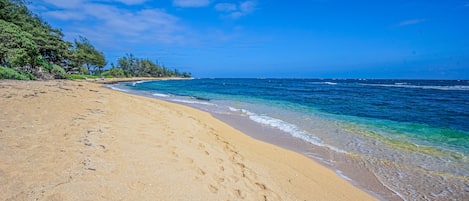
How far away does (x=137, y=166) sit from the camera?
371 centimetres

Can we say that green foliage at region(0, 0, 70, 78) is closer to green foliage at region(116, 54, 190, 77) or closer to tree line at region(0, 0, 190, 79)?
tree line at region(0, 0, 190, 79)

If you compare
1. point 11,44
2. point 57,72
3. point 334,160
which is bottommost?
point 334,160

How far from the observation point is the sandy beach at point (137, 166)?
9.50 ft

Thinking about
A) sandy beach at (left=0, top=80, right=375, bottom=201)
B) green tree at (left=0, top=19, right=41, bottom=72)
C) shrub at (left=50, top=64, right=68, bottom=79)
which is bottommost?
sandy beach at (left=0, top=80, right=375, bottom=201)

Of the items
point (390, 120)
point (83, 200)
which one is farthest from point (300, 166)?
point (390, 120)

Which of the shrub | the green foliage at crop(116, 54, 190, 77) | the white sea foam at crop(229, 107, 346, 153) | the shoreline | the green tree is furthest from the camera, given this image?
the green foliage at crop(116, 54, 190, 77)

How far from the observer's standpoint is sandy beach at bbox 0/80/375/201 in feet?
9.50

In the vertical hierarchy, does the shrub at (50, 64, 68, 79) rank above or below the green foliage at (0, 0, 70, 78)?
below

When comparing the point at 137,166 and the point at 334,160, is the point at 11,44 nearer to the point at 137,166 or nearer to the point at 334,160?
the point at 137,166

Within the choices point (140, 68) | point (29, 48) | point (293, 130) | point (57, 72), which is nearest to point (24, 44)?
point (29, 48)

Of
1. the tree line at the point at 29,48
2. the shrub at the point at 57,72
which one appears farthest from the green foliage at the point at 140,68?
the shrub at the point at 57,72

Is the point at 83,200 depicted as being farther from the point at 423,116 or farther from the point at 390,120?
the point at 423,116

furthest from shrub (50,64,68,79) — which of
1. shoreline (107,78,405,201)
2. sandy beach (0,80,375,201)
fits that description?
→ shoreline (107,78,405,201)

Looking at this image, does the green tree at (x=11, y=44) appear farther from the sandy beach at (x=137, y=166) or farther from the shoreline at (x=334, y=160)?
the shoreline at (x=334, y=160)
